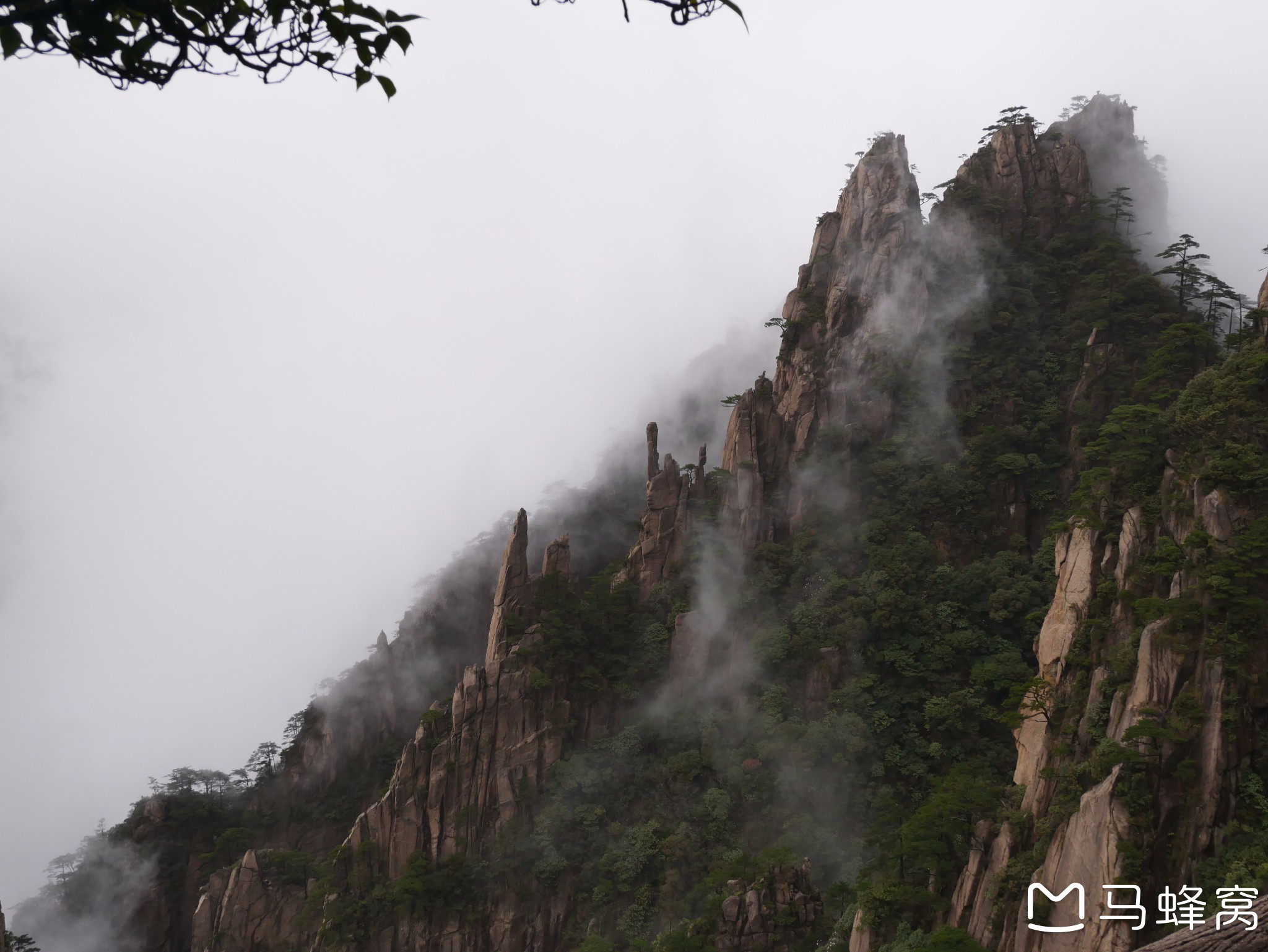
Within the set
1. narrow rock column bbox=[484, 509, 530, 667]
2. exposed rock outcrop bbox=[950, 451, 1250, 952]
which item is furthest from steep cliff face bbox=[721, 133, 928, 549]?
exposed rock outcrop bbox=[950, 451, 1250, 952]

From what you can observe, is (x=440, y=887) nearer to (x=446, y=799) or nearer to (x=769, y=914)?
(x=446, y=799)

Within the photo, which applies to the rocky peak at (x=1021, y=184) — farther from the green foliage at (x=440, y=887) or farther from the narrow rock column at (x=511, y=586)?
the green foliage at (x=440, y=887)

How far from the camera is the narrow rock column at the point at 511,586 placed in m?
41.2

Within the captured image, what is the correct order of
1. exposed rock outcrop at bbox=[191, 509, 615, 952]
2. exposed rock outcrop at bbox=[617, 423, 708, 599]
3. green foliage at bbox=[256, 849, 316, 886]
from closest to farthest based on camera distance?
exposed rock outcrop at bbox=[191, 509, 615, 952]
green foliage at bbox=[256, 849, 316, 886]
exposed rock outcrop at bbox=[617, 423, 708, 599]

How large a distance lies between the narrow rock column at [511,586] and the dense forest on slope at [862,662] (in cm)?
19

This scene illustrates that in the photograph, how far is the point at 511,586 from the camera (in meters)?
41.8

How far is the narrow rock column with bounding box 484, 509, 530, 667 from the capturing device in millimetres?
41250

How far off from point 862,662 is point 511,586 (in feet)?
56.8

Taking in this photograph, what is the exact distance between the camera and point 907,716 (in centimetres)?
3244

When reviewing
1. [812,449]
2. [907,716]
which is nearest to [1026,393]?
[812,449]

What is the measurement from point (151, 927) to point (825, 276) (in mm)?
50519

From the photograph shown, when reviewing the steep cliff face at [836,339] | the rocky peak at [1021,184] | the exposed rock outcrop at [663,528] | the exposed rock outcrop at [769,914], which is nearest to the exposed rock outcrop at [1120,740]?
the exposed rock outcrop at [769,914]

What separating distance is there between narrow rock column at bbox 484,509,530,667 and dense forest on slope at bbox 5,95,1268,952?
185 millimetres

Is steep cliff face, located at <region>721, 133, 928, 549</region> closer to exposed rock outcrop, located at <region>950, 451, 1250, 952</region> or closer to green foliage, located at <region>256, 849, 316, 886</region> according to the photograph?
exposed rock outcrop, located at <region>950, 451, 1250, 952</region>
